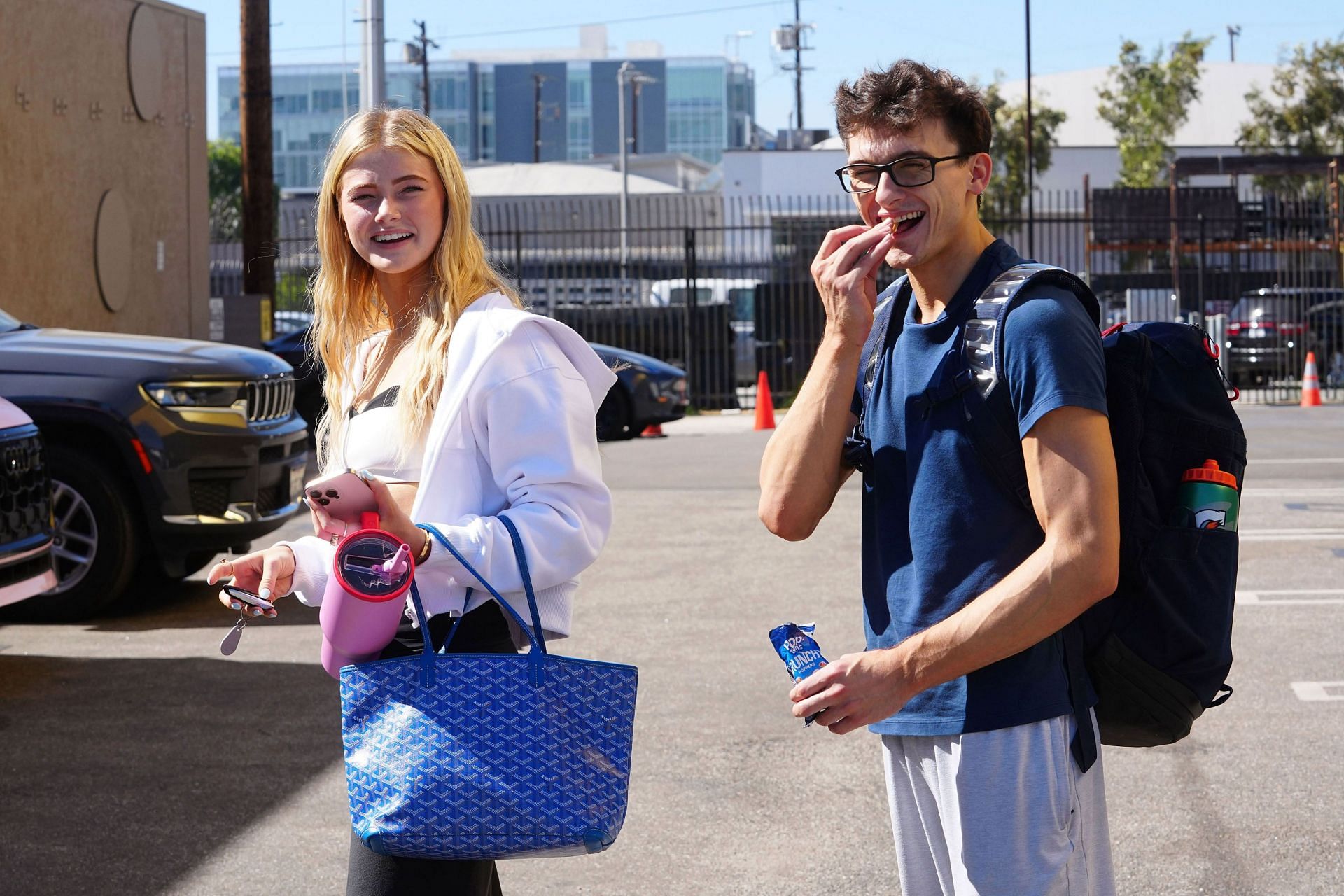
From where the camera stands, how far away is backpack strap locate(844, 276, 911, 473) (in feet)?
8.52

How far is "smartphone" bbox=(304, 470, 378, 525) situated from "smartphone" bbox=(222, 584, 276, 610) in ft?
1.09

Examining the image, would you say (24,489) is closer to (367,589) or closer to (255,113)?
(367,589)

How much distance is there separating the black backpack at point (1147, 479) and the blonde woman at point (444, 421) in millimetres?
638

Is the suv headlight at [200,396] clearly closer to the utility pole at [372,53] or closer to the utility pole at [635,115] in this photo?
the utility pole at [372,53]

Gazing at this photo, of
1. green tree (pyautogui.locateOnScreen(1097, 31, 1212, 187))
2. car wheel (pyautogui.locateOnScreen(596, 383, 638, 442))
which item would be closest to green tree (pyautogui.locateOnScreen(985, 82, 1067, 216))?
green tree (pyautogui.locateOnScreen(1097, 31, 1212, 187))

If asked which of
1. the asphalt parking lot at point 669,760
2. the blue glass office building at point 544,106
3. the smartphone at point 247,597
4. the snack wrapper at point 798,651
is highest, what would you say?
the blue glass office building at point 544,106

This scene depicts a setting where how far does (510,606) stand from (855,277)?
774 millimetres

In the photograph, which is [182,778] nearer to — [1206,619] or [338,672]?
[338,672]

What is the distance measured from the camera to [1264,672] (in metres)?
6.91

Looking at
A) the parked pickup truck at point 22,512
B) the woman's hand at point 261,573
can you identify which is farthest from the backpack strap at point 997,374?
the parked pickup truck at point 22,512

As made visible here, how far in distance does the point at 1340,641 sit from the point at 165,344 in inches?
245

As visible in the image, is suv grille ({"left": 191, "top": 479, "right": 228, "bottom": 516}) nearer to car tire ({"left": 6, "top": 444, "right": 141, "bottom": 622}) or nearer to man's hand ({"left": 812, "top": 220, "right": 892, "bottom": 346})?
car tire ({"left": 6, "top": 444, "right": 141, "bottom": 622})

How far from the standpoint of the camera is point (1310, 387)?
2191 cm

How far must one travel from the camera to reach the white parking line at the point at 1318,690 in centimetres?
648
